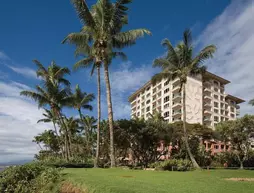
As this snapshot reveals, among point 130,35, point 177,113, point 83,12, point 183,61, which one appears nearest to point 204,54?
point 183,61

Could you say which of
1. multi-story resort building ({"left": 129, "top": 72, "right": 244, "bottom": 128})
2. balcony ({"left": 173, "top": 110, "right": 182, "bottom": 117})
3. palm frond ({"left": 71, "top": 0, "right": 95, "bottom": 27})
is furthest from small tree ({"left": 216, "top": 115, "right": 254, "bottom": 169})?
balcony ({"left": 173, "top": 110, "right": 182, "bottom": 117})

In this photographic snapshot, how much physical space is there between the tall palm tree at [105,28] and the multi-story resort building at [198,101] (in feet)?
164

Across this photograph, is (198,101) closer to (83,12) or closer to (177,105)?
(177,105)

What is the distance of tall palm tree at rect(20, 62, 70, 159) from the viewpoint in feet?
120

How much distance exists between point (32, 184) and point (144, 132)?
21.1 meters

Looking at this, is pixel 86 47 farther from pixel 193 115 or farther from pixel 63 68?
pixel 193 115

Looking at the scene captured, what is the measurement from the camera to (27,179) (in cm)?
1708

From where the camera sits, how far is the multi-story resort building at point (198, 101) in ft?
261

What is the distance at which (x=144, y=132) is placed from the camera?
35.8 m

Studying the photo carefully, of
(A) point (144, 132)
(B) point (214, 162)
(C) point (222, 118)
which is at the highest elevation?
(C) point (222, 118)

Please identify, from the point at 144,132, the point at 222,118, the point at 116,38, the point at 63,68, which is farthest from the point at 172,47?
the point at 222,118

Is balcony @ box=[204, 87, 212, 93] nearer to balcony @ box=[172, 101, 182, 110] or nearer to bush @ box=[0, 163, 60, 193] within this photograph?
balcony @ box=[172, 101, 182, 110]

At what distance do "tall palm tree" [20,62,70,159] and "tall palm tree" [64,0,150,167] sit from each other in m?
12.4

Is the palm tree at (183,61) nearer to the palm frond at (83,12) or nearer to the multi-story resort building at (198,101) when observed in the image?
the palm frond at (83,12)
